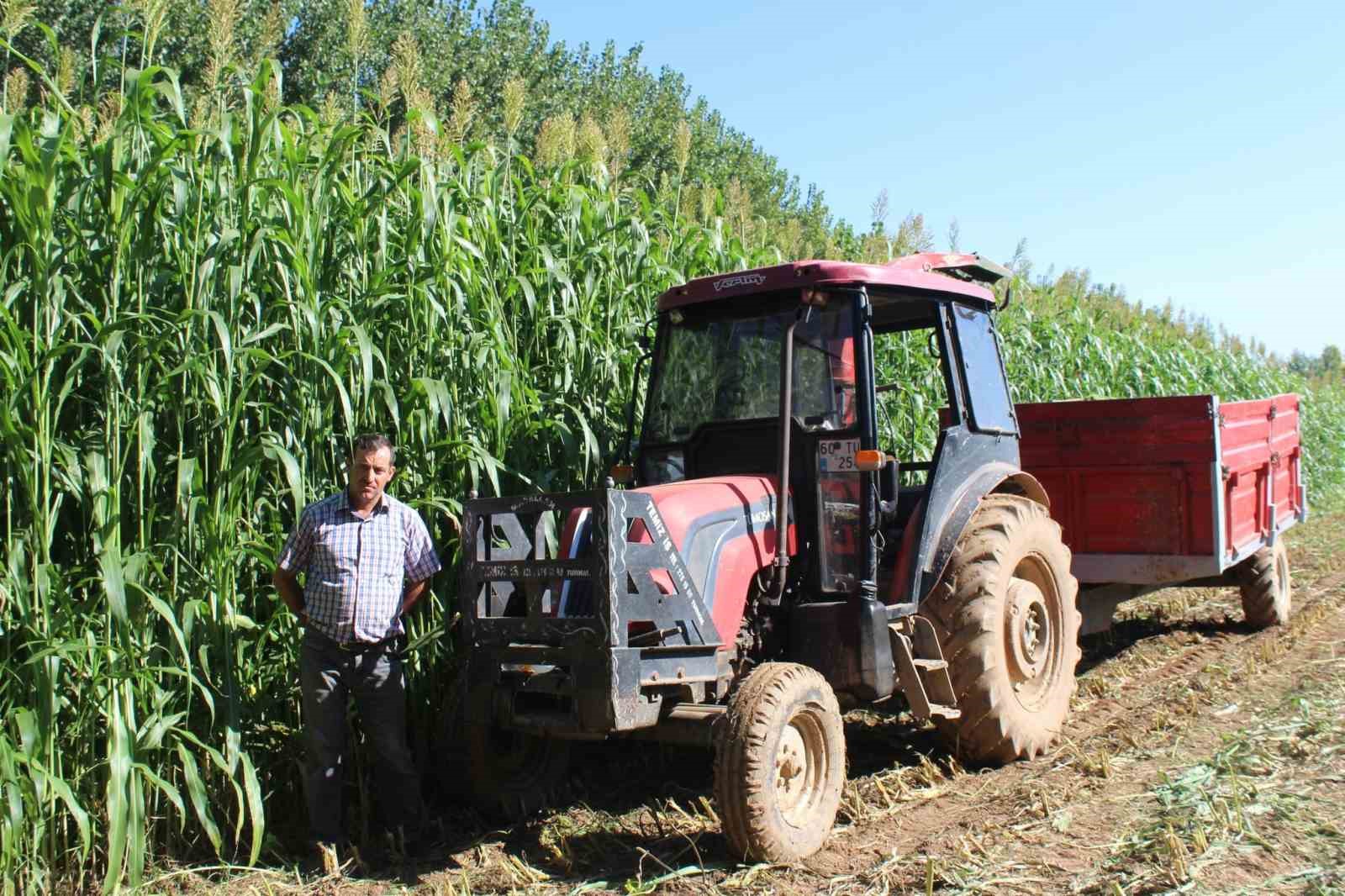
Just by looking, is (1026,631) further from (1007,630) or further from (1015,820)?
(1015,820)

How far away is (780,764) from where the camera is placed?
3.59 m

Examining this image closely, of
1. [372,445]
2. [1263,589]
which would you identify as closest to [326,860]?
[372,445]

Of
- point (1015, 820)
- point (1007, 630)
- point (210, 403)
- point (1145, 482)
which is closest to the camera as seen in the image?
point (210, 403)

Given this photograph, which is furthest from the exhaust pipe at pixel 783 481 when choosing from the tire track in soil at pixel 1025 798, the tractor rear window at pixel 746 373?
the tire track in soil at pixel 1025 798

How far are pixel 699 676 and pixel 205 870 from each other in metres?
1.80

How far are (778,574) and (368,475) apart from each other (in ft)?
5.22

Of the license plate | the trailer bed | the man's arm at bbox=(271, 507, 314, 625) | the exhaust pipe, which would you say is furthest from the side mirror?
the trailer bed

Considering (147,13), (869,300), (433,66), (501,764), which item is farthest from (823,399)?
(433,66)

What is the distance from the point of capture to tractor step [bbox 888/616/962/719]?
421 centimetres

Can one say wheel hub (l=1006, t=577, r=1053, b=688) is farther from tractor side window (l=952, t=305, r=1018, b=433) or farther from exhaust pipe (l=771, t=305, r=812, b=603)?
exhaust pipe (l=771, t=305, r=812, b=603)

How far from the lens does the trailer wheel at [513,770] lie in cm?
398

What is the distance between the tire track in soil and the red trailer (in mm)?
600

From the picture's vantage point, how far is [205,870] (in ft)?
11.8

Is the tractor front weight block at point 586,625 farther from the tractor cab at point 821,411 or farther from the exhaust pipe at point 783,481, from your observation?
the tractor cab at point 821,411
